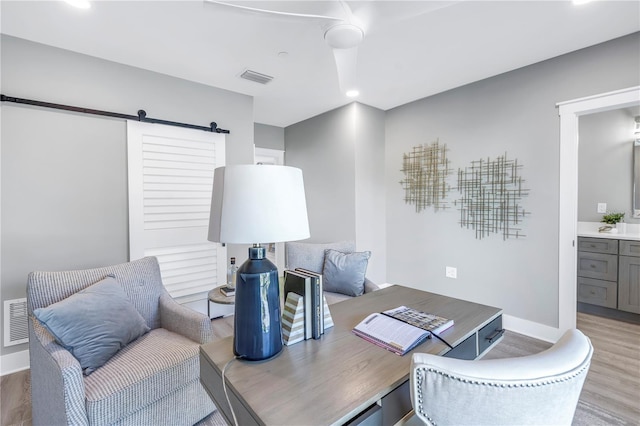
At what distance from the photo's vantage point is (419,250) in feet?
11.9

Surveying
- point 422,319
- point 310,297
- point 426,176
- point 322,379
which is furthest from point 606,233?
point 322,379

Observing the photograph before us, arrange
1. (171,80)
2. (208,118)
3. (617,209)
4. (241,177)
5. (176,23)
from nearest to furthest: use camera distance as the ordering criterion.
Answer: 1. (241,177)
2. (176,23)
3. (171,80)
4. (208,118)
5. (617,209)

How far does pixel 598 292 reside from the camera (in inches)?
127

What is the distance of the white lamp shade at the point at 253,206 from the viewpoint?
0.96 metres

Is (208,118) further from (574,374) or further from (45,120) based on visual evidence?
(574,374)

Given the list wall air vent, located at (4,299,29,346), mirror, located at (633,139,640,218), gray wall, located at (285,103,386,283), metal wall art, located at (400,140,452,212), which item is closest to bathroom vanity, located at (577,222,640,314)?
mirror, located at (633,139,640,218)

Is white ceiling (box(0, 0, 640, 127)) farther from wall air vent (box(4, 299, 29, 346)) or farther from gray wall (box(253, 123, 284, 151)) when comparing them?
wall air vent (box(4, 299, 29, 346))

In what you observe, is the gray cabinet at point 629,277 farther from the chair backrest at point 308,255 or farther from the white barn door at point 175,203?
the white barn door at point 175,203

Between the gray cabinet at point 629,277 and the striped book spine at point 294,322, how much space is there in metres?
3.77

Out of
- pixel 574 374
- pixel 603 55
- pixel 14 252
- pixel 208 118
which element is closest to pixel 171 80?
pixel 208 118

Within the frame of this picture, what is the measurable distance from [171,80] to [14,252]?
6.42 feet

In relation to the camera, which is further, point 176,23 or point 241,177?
point 176,23

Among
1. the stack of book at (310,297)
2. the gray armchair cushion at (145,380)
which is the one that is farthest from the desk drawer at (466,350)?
the gray armchair cushion at (145,380)

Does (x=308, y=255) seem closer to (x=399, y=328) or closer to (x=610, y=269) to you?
(x=399, y=328)
